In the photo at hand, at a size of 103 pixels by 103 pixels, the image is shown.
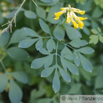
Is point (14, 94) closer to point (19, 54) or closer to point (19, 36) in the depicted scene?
point (19, 54)

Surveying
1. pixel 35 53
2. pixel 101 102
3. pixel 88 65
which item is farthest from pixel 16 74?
pixel 101 102

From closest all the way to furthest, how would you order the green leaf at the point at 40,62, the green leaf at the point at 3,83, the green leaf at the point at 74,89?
the green leaf at the point at 40,62, the green leaf at the point at 3,83, the green leaf at the point at 74,89

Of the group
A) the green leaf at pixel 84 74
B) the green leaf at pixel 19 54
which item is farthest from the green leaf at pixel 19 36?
the green leaf at pixel 84 74

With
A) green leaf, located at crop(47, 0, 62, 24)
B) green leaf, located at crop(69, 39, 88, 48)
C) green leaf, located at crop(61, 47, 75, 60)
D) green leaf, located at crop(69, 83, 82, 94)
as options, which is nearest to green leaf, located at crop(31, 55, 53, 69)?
green leaf, located at crop(61, 47, 75, 60)

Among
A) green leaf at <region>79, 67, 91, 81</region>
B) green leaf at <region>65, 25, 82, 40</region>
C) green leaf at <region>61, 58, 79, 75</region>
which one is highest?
green leaf at <region>65, 25, 82, 40</region>

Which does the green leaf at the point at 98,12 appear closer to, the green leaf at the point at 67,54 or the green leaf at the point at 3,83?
the green leaf at the point at 67,54

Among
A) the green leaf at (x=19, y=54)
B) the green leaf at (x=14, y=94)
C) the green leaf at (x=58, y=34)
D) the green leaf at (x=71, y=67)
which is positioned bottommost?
the green leaf at (x=14, y=94)

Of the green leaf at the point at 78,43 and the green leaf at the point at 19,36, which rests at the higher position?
the green leaf at the point at 19,36

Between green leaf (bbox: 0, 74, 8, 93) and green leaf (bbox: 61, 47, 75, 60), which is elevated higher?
green leaf (bbox: 61, 47, 75, 60)

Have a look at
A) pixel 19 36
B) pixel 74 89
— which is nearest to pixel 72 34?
pixel 19 36

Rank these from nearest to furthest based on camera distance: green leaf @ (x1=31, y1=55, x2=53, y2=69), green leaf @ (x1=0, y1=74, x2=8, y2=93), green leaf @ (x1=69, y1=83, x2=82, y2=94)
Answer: green leaf @ (x1=31, y1=55, x2=53, y2=69), green leaf @ (x1=0, y1=74, x2=8, y2=93), green leaf @ (x1=69, y1=83, x2=82, y2=94)

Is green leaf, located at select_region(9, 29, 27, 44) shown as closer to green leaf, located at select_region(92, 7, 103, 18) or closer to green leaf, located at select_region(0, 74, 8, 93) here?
green leaf, located at select_region(0, 74, 8, 93)

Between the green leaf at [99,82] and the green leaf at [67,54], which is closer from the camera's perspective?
the green leaf at [67,54]
